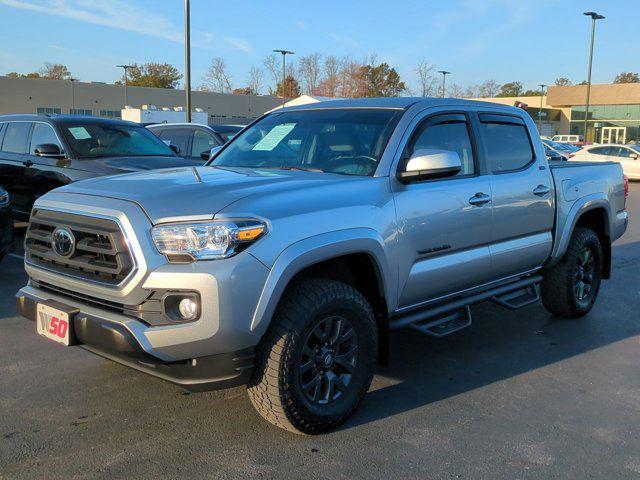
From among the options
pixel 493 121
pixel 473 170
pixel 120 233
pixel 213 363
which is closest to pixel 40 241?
pixel 120 233

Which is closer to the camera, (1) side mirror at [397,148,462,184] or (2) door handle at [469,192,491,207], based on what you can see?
(1) side mirror at [397,148,462,184]

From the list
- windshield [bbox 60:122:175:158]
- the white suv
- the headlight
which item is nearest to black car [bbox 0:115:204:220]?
windshield [bbox 60:122:175:158]

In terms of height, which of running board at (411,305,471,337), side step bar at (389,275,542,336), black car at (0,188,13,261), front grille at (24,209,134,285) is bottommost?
running board at (411,305,471,337)

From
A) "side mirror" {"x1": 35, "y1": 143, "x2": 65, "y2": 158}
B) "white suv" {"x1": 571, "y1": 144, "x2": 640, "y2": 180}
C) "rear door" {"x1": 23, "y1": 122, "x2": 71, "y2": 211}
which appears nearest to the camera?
"side mirror" {"x1": 35, "y1": 143, "x2": 65, "y2": 158}

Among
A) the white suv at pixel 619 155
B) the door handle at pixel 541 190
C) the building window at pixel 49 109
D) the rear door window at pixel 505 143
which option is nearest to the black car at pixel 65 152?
the rear door window at pixel 505 143

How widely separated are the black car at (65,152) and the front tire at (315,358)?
4.90 meters

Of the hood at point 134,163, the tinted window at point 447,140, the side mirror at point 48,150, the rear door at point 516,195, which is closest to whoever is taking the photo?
the tinted window at point 447,140

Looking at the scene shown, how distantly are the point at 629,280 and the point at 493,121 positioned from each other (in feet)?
12.3

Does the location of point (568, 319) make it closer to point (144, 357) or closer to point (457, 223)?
point (457, 223)

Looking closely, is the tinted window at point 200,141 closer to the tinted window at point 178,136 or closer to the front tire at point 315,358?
the tinted window at point 178,136

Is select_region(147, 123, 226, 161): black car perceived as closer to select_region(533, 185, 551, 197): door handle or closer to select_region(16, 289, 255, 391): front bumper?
select_region(533, 185, 551, 197): door handle

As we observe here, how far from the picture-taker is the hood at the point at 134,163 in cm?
782

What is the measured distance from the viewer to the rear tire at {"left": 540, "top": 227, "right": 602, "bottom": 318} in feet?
18.5

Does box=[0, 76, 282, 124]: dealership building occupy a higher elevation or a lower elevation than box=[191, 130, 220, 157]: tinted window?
higher
